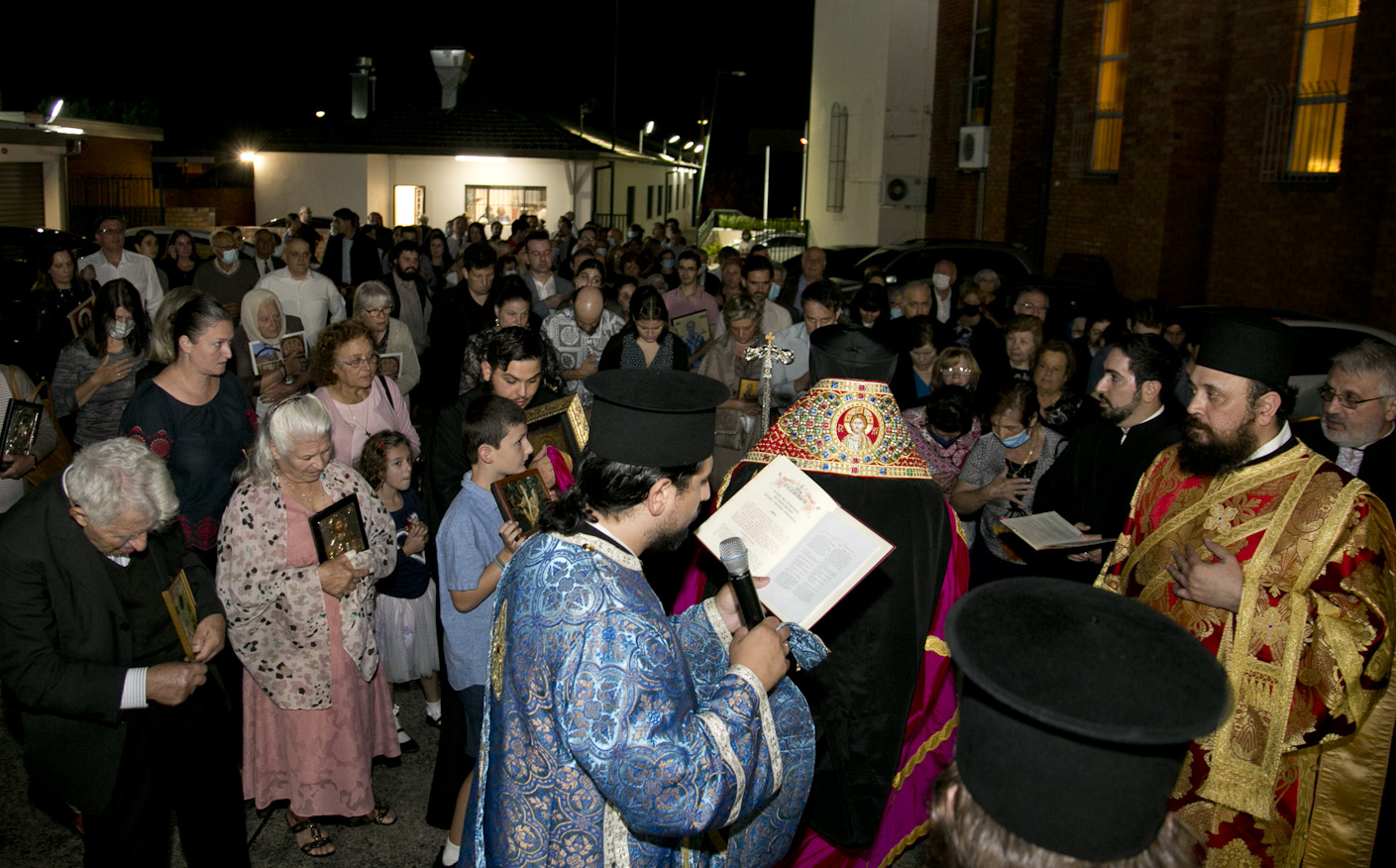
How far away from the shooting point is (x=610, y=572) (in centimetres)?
241

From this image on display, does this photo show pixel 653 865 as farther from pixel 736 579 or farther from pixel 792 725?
pixel 736 579

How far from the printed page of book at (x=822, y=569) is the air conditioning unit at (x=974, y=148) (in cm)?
1978

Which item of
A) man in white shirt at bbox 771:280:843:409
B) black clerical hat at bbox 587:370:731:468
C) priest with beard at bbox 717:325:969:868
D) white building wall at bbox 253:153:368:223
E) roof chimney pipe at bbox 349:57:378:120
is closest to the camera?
black clerical hat at bbox 587:370:731:468

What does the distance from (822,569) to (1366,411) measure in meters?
3.65

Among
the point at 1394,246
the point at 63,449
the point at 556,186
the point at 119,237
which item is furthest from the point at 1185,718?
the point at 556,186

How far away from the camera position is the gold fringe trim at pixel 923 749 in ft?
13.8

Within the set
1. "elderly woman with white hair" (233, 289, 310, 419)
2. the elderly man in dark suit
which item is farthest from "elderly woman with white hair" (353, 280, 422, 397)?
Result: the elderly man in dark suit

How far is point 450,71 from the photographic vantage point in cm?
2953

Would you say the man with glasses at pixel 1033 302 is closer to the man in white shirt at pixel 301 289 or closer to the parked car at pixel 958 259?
the man in white shirt at pixel 301 289

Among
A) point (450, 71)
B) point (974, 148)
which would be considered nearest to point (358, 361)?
point (974, 148)

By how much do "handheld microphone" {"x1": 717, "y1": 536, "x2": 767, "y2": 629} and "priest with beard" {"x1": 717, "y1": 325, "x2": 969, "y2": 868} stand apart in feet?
4.32

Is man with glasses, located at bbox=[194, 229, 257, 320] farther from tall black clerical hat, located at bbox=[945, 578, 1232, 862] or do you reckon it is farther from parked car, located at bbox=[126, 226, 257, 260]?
tall black clerical hat, located at bbox=[945, 578, 1232, 862]

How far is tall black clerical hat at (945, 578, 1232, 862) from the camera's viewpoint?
1656 millimetres

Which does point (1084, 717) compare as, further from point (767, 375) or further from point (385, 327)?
point (385, 327)
